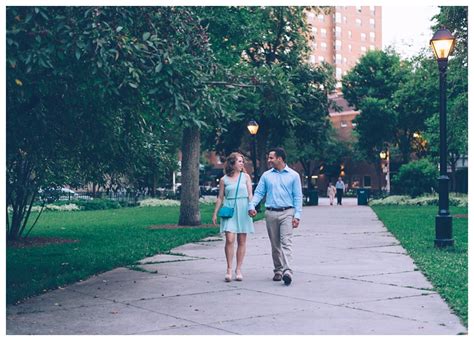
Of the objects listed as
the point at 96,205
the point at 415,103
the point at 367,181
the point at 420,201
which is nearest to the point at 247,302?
the point at 96,205

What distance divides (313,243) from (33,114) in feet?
25.4

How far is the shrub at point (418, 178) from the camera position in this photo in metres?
37.3

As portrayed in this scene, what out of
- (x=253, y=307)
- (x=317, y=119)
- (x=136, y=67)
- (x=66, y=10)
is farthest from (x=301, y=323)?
(x=317, y=119)

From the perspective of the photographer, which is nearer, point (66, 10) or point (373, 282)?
point (66, 10)

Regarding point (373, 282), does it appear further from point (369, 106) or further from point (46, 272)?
point (369, 106)

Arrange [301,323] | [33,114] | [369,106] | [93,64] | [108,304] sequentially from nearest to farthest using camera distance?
[301,323], [93,64], [108,304], [33,114], [369,106]

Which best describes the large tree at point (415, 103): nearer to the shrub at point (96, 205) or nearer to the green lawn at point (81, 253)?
the green lawn at point (81, 253)

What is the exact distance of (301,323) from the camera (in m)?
6.39

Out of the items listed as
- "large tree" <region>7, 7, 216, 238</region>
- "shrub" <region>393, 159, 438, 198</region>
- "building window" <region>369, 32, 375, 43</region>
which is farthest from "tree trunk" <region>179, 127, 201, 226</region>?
"building window" <region>369, 32, 375, 43</region>

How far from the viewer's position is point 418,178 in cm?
3766

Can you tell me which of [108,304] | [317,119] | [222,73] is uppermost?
[317,119]

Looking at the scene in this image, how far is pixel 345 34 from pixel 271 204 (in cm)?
11800

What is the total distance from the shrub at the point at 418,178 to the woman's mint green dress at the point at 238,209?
29621mm

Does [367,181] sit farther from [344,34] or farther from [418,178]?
[344,34]
